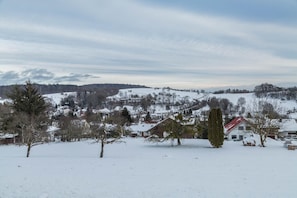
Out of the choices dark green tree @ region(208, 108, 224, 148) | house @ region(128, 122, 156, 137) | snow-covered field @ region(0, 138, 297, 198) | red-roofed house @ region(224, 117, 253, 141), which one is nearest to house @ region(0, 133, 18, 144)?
house @ region(128, 122, 156, 137)

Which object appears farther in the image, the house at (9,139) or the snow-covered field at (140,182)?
the house at (9,139)

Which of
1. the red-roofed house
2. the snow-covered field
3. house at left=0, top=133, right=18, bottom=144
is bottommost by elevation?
house at left=0, top=133, right=18, bottom=144

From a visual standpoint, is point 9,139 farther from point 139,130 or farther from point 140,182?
point 140,182

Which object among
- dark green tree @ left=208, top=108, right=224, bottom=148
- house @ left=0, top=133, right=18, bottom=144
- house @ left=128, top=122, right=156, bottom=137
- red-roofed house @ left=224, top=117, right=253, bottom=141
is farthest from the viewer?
house @ left=128, top=122, right=156, bottom=137

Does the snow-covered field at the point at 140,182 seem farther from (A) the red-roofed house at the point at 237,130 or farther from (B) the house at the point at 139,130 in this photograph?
(B) the house at the point at 139,130

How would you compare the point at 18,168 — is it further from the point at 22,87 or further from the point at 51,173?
the point at 22,87

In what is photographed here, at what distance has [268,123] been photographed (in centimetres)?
3797

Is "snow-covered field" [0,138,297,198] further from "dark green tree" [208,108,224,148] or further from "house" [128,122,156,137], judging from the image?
"house" [128,122,156,137]

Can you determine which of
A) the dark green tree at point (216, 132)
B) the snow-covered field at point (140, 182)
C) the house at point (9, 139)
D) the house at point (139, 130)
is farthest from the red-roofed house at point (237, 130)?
the snow-covered field at point (140, 182)

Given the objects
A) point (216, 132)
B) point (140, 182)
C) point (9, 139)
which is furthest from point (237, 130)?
point (140, 182)

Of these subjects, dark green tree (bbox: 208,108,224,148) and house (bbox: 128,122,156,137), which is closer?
dark green tree (bbox: 208,108,224,148)

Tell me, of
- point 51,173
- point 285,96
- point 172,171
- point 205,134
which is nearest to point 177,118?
point 205,134

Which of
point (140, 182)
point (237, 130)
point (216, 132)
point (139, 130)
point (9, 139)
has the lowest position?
point (9, 139)

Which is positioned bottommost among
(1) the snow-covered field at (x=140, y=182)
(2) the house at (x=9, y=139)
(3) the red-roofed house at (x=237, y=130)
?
(2) the house at (x=9, y=139)
